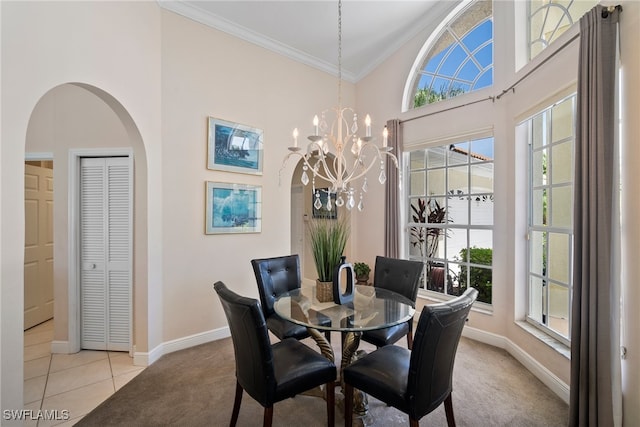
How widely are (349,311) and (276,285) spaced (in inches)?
38.7

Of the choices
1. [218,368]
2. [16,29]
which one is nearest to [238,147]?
[16,29]

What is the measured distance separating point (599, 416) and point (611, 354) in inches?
14.7

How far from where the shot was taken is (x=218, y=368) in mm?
2705

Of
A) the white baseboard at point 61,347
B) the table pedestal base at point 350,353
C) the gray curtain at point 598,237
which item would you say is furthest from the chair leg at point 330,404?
the white baseboard at point 61,347

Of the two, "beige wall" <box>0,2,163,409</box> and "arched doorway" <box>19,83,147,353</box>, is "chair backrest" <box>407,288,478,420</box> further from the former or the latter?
"arched doorway" <box>19,83,147,353</box>

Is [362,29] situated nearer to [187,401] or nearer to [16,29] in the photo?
[16,29]

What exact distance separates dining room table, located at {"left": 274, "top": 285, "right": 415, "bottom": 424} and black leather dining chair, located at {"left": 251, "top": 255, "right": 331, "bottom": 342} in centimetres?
31

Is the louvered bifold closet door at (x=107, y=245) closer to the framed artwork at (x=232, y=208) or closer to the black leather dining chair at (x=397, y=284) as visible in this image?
the framed artwork at (x=232, y=208)

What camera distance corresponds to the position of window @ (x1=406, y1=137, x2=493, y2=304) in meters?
3.35

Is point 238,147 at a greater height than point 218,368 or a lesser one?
greater

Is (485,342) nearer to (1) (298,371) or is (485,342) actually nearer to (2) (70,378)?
(1) (298,371)

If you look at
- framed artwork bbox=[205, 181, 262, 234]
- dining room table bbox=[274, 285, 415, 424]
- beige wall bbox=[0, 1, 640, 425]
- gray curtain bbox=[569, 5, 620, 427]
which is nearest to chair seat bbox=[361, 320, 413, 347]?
dining room table bbox=[274, 285, 415, 424]

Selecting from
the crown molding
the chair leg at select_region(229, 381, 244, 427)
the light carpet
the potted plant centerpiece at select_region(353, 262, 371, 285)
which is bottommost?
the light carpet

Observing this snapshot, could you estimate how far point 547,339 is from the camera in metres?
2.51
